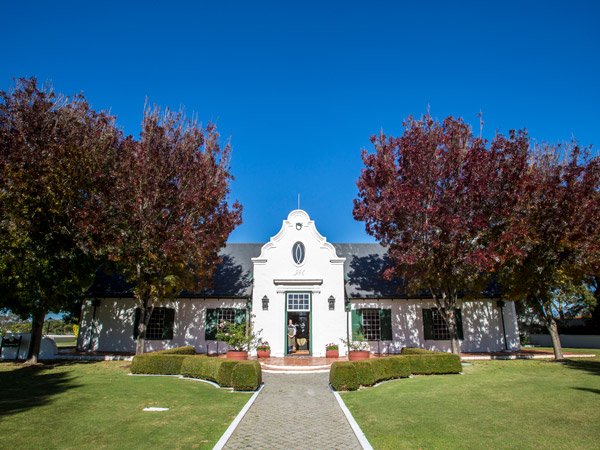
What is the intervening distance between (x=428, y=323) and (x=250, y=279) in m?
10.3

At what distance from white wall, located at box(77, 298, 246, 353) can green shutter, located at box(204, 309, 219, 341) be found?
0.59 feet

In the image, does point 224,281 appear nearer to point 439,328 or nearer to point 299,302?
point 299,302

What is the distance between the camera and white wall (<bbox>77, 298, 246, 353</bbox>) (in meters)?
20.1

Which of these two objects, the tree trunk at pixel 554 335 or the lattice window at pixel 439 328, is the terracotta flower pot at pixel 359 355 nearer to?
the lattice window at pixel 439 328

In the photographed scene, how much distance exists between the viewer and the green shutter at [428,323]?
66.1ft

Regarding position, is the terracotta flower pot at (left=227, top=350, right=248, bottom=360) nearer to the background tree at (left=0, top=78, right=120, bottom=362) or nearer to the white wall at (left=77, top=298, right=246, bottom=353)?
the white wall at (left=77, top=298, right=246, bottom=353)

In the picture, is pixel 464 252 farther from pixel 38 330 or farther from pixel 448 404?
pixel 38 330

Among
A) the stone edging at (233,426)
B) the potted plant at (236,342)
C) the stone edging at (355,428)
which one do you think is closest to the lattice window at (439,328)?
the potted plant at (236,342)

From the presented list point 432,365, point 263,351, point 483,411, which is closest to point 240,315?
point 263,351

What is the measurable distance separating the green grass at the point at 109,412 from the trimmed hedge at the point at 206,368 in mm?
464

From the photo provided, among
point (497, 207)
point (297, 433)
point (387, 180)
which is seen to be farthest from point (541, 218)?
point (297, 433)

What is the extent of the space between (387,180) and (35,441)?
15.0m

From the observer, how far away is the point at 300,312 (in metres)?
20.0

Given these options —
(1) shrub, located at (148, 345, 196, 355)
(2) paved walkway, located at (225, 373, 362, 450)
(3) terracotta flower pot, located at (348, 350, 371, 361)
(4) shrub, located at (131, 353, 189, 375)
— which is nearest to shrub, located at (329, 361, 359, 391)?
(2) paved walkway, located at (225, 373, 362, 450)
